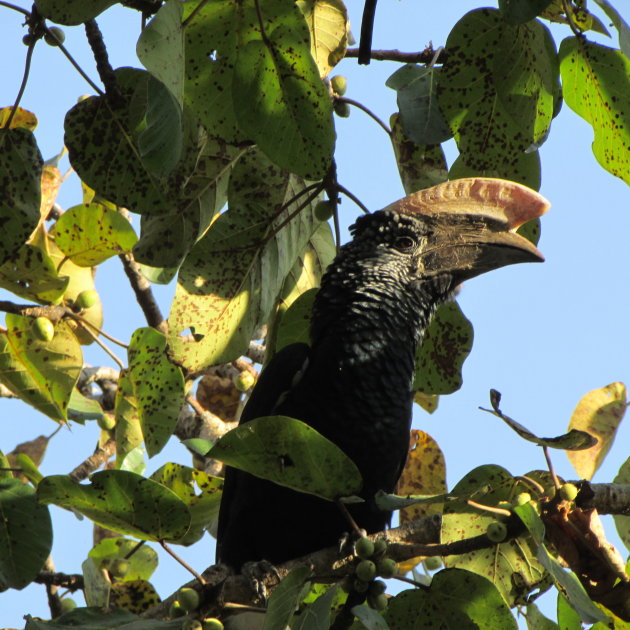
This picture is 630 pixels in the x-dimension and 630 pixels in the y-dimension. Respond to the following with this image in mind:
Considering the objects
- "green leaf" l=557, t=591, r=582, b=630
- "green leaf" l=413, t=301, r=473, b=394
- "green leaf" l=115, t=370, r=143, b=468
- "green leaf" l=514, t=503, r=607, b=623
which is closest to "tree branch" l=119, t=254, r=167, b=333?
"green leaf" l=115, t=370, r=143, b=468

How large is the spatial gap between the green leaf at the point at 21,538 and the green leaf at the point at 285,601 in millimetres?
695

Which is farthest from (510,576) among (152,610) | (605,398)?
(152,610)

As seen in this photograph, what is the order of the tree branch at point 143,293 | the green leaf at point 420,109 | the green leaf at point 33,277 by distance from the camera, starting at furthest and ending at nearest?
the tree branch at point 143,293 → the green leaf at point 33,277 → the green leaf at point 420,109

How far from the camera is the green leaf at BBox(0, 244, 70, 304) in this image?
233 cm

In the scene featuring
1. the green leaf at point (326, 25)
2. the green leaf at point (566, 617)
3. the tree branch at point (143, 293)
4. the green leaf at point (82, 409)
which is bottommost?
the green leaf at point (566, 617)

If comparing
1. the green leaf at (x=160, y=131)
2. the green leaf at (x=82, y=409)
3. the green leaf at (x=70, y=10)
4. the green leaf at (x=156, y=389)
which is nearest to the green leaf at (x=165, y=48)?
the green leaf at (x=160, y=131)

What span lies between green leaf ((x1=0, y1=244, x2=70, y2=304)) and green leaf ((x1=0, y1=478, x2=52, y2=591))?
1.94 ft

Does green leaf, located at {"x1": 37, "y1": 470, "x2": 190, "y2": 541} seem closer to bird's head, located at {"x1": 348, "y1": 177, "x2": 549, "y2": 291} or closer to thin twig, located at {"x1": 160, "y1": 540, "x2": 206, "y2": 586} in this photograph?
thin twig, located at {"x1": 160, "y1": 540, "x2": 206, "y2": 586}

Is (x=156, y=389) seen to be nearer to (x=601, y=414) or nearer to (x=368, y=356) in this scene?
(x=368, y=356)

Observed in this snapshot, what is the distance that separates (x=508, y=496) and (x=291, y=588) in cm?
52

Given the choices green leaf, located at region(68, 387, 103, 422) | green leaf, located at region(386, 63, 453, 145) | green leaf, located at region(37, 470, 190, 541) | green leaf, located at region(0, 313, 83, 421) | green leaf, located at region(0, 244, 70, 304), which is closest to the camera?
green leaf, located at region(37, 470, 190, 541)

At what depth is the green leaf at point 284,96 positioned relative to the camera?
1.93 meters

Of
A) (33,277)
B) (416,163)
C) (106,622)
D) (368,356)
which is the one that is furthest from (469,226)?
(106,622)

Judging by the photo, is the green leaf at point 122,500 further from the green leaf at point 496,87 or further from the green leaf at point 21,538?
the green leaf at point 496,87
